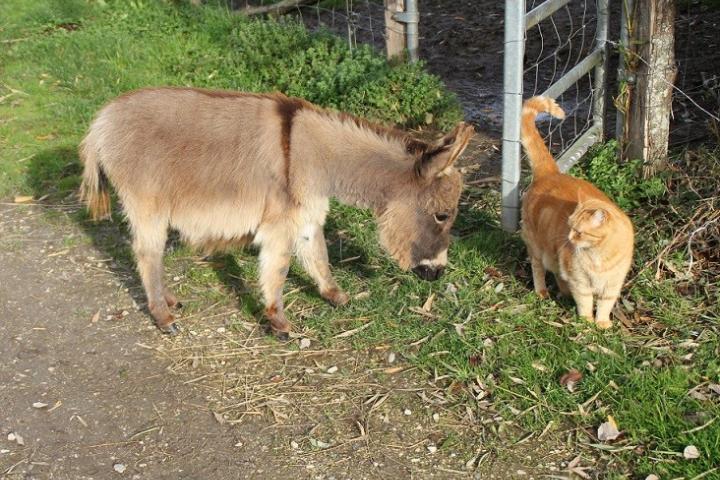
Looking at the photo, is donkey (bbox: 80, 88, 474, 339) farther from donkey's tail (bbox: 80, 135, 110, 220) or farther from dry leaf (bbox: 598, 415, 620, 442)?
dry leaf (bbox: 598, 415, 620, 442)

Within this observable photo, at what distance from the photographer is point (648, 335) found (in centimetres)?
470

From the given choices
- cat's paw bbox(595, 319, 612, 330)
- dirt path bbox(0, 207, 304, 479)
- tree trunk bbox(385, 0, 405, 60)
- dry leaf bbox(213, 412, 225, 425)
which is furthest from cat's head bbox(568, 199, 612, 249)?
tree trunk bbox(385, 0, 405, 60)

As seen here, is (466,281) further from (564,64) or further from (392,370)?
(564,64)

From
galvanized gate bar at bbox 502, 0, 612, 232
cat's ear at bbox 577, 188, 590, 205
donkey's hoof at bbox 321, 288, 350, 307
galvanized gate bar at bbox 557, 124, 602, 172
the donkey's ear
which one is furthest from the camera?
galvanized gate bar at bbox 557, 124, 602, 172

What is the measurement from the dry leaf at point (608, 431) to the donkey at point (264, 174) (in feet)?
4.47

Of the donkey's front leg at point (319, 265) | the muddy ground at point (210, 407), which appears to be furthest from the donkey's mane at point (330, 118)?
the muddy ground at point (210, 407)

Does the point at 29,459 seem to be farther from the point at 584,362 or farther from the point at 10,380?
the point at 584,362

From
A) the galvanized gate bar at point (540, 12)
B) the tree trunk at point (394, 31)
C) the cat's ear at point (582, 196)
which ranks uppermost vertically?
the galvanized gate bar at point (540, 12)

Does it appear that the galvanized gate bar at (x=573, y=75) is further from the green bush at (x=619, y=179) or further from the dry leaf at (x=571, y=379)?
the dry leaf at (x=571, y=379)

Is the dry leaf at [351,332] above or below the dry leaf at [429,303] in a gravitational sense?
below

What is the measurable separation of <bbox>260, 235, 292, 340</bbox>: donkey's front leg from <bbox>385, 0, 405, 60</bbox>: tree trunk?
10.6 ft

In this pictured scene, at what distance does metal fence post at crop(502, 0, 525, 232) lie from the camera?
5.05 meters

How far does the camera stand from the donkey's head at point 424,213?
182 inches

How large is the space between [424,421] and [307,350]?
95 cm
